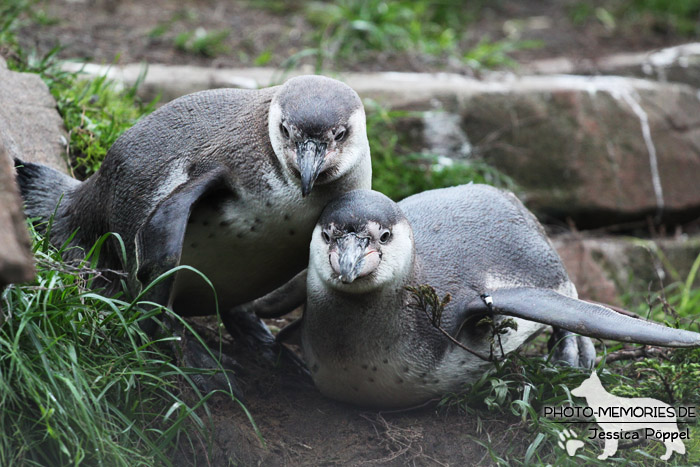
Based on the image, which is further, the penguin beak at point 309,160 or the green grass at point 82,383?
the penguin beak at point 309,160

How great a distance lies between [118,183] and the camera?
3.89 m

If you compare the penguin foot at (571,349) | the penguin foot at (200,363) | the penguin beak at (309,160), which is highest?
the penguin beak at (309,160)

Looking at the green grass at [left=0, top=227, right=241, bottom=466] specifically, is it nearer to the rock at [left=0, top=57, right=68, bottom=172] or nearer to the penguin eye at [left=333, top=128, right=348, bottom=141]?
the penguin eye at [left=333, top=128, right=348, bottom=141]

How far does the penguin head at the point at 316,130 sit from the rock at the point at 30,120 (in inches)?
70.2

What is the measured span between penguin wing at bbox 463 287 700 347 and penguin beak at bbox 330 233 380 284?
585 millimetres

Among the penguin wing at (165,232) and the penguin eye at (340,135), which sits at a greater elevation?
the penguin eye at (340,135)

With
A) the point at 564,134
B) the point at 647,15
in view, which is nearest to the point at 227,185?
the point at 564,134

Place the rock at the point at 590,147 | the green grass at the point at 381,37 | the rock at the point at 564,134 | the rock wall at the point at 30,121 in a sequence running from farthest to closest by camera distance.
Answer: the green grass at the point at 381,37 → the rock at the point at 590,147 → the rock at the point at 564,134 → the rock wall at the point at 30,121

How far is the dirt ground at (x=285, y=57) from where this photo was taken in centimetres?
355

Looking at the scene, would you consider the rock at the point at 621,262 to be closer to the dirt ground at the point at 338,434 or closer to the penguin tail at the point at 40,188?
the dirt ground at the point at 338,434

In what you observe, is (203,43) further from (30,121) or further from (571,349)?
(571,349)

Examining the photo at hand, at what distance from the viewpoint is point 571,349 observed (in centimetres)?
432

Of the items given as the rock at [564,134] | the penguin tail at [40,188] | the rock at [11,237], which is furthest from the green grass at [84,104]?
the rock at [11,237]

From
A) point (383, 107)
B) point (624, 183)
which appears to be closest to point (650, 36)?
point (624, 183)
